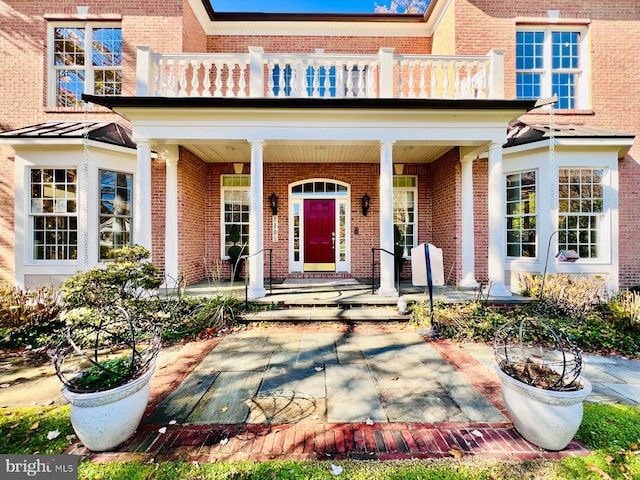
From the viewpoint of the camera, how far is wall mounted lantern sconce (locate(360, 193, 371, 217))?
880cm

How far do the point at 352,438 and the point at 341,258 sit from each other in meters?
6.63

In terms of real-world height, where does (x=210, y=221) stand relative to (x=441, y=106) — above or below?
below

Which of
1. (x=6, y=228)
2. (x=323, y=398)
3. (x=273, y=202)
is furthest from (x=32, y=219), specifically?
(x=323, y=398)

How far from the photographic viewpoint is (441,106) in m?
5.85

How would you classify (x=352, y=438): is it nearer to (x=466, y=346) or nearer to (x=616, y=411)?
(x=616, y=411)

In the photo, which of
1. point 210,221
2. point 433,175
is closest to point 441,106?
point 433,175

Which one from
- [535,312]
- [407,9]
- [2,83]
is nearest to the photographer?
[535,312]

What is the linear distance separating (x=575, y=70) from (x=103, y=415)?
11886mm

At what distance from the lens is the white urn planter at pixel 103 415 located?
2270 mm

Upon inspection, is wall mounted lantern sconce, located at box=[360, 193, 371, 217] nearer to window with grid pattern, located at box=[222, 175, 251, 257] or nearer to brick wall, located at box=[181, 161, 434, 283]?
brick wall, located at box=[181, 161, 434, 283]

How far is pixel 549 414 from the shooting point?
7.56 feet

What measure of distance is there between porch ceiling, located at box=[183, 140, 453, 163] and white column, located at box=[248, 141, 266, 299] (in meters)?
0.84

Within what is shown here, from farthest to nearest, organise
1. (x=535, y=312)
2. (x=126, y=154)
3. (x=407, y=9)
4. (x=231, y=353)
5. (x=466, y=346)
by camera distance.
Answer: (x=407, y=9)
(x=126, y=154)
(x=535, y=312)
(x=466, y=346)
(x=231, y=353)

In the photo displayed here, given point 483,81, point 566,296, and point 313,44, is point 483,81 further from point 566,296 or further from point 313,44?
point 313,44
